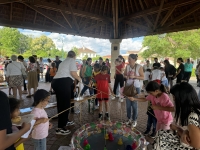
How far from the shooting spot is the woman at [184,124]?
130cm

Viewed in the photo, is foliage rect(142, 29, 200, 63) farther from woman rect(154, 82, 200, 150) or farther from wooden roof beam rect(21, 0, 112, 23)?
woman rect(154, 82, 200, 150)

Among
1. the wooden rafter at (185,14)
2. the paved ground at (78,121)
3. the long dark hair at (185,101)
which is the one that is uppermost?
the wooden rafter at (185,14)

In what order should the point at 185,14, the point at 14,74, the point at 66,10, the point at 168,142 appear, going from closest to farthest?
the point at 168,142, the point at 14,74, the point at 185,14, the point at 66,10

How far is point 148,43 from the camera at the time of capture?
763 inches

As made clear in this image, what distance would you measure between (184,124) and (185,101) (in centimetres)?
24

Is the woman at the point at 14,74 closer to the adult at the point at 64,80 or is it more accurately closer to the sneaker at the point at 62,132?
the adult at the point at 64,80

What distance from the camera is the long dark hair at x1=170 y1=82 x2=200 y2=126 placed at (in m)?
1.42

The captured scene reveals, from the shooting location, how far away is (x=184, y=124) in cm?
148

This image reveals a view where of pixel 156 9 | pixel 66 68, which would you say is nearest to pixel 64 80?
pixel 66 68

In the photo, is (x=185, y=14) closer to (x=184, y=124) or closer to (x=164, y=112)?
(x=164, y=112)

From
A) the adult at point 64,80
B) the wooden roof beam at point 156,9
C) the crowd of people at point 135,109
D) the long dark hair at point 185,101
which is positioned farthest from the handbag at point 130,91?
the wooden roof beam at point 156,9

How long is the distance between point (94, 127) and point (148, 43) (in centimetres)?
1838

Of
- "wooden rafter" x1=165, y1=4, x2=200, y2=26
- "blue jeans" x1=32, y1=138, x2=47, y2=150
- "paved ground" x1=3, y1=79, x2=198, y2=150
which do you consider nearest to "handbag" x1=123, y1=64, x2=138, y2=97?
"paved ground" x1=3, y1=79, x2=198, y2=150

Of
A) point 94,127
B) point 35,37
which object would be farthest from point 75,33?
point 35,37
